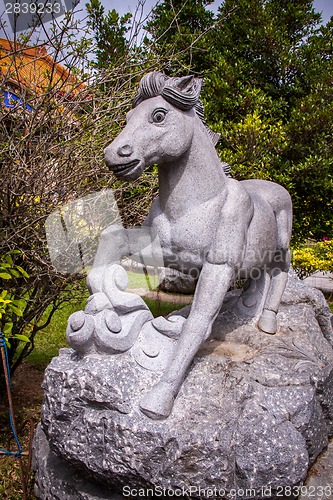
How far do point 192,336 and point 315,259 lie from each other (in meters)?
5.57

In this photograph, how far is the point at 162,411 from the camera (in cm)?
204

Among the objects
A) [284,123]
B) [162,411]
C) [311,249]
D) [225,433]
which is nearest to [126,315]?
[162,411]

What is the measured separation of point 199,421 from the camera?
2.05 m

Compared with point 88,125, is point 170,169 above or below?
below

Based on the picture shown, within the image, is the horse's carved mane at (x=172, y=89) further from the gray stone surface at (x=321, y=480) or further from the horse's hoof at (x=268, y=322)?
the gray stone surface at (x=321, y=480)

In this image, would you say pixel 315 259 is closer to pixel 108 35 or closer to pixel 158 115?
pixel 108 35

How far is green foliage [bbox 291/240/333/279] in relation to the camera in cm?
724

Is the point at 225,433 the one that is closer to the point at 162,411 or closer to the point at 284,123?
the point at 162,411

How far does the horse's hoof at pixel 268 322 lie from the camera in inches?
109

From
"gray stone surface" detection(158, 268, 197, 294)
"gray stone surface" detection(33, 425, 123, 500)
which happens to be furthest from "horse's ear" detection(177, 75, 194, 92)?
"gray stone surface" detection(33, 425, 123, 500)

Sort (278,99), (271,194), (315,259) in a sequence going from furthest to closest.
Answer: (315,259) < (278,99) < (271,194)

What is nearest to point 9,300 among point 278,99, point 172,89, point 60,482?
point 60,482

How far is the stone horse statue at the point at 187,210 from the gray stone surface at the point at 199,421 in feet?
0.37

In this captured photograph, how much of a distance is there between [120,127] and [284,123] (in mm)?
2655
